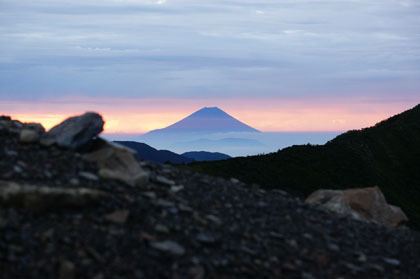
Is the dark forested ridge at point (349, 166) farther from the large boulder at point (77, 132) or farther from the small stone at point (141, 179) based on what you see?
the small stone at point (141, 179)

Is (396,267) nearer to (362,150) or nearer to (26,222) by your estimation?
(26,222)

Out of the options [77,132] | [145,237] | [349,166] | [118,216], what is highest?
[77,132]

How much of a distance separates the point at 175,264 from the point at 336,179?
1139 inches

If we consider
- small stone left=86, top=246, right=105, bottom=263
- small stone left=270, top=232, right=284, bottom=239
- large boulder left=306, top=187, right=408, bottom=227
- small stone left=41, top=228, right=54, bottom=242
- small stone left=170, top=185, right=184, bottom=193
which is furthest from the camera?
large boulder left=306, top=187, right=408, bottom=227

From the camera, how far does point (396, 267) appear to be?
14680 mm

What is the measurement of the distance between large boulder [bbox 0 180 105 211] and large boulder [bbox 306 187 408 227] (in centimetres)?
1400

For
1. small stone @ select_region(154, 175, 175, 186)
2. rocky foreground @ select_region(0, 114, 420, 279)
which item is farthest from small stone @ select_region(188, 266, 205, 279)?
small stone @ select_region(154, 175, 175, 186)

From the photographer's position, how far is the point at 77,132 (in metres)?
15.9

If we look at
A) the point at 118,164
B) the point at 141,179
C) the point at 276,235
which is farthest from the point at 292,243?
the point at 118,164

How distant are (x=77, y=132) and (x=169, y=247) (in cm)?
613

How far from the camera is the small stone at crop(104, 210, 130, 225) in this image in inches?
476

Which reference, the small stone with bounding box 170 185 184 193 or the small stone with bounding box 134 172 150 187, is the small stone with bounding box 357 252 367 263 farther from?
the small stone with bounding box 134 172 150 187

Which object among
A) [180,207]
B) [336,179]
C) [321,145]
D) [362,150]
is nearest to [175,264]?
[180,207]

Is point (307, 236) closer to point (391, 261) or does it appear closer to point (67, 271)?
point (391, 261)
